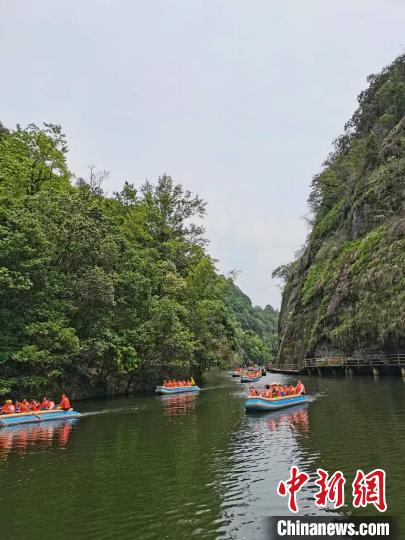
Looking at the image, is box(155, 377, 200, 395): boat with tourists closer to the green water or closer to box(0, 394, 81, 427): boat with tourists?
box(0, 394, 81, 427): boat with tourists

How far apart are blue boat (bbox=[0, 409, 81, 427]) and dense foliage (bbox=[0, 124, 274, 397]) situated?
10.7 ft

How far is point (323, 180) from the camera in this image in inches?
2785

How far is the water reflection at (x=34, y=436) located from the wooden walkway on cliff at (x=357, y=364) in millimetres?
28473

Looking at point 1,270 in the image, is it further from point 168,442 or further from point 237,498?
point 237,498

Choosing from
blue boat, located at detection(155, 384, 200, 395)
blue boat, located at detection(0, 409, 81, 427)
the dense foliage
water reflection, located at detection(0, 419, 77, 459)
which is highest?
the dense foliage

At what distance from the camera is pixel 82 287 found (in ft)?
110

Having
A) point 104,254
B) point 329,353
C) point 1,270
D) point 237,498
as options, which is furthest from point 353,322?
point 237,498

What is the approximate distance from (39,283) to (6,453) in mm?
14363

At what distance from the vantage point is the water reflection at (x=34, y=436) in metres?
19.1

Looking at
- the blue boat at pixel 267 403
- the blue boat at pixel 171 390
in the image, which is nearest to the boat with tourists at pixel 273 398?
the blue boat at pixel 267 403

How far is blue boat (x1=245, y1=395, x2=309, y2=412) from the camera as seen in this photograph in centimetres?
2531

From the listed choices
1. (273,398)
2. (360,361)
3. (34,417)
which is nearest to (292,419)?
(273,398)

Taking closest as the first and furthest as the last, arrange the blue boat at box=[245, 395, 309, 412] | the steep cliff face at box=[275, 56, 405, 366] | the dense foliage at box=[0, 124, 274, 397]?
the blue boat at box=[245, 395, 309, 412], the dense foliage at box=[0, 124, 274, 397], the steep cliff face at box=[275, 56, 405, 366]

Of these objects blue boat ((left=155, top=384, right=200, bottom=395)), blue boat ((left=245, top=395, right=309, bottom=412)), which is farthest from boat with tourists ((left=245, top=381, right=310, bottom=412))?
blue boat ((left=155, top=384, right=200, bottom=395))
